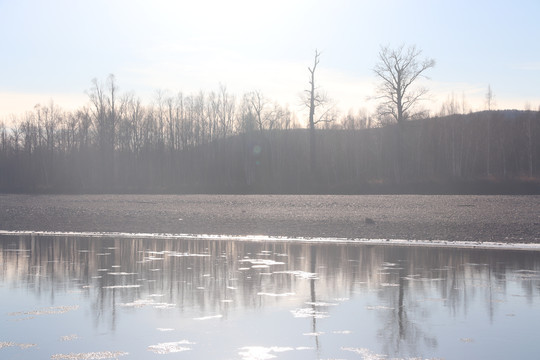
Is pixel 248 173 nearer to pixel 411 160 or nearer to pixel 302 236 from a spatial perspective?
pixel 411 160

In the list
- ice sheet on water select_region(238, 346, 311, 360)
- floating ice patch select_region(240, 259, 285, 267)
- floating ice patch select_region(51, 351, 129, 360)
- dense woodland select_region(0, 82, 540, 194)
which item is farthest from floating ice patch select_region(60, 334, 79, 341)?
dense woodland select_region(0, 82, 540, 194)

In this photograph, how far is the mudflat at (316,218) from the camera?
24.5 meters

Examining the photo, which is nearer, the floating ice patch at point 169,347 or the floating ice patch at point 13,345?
the floating ice patch at point 169,347

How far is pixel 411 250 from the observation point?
20.3 m

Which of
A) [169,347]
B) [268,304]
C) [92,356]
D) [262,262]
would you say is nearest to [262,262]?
[262,262]

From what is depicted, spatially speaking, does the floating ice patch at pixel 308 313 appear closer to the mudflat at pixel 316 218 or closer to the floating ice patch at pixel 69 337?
the floating ice patch at pixel 69 337

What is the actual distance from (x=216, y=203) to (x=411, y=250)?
19.4 m

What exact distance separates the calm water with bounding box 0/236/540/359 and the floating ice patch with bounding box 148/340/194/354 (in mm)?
45

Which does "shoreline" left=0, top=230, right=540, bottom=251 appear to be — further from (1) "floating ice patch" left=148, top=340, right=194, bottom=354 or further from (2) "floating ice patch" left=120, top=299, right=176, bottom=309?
(1) "floating ice patch" left=148, top=340, right=194, bottom=354

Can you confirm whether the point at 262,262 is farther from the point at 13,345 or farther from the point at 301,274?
the point at 13,345

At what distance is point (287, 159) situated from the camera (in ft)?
255

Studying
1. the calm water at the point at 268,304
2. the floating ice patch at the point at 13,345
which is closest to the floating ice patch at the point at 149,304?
the calm water at the point at 268,304

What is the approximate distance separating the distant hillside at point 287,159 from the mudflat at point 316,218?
18.3m

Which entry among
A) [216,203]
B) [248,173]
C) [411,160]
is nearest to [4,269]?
[216,203]
